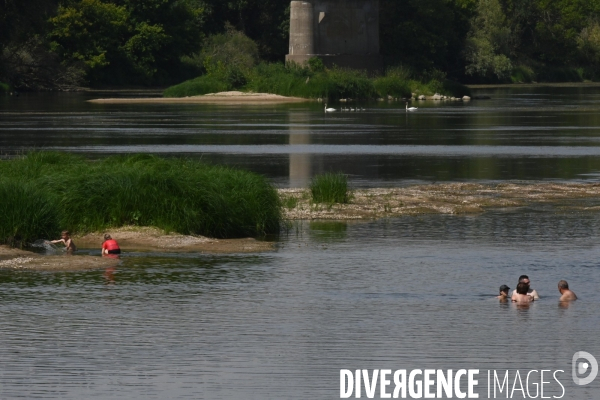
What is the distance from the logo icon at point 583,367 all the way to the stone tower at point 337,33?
96.8 meters

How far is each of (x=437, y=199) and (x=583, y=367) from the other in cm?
1780

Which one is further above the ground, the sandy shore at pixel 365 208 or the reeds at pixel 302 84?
the reeds at pixel 302 84

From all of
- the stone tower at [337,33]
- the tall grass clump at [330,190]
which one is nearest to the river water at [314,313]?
the tall grass clump at [330,190]

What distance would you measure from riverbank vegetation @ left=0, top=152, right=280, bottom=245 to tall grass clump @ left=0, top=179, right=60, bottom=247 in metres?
0.02

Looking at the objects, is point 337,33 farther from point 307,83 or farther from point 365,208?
point 365,208

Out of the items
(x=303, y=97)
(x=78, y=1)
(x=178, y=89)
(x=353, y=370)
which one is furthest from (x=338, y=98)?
(x=353, y=370)

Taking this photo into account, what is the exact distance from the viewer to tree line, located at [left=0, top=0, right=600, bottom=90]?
392ft

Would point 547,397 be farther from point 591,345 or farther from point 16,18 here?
point 16,18

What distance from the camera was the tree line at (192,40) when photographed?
120 m

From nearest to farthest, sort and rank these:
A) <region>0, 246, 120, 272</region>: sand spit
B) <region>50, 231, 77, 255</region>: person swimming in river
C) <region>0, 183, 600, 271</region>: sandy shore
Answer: <region>0, 246, 120, 272</region>: sand spit, <region>0, 183, 600, 271</region>: sandy shore, <region>50, 231, 77, 255</region>: person swimming in river

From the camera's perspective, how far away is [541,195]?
118 feet

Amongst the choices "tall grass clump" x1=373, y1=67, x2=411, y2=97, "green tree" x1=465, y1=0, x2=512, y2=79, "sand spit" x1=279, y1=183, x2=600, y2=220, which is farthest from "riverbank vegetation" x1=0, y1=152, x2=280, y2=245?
"green tree" x1=465, y1=0, x2=512, y2=79

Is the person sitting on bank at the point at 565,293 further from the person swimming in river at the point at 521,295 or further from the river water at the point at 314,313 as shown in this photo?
the person swimming in river at the point at 521,295

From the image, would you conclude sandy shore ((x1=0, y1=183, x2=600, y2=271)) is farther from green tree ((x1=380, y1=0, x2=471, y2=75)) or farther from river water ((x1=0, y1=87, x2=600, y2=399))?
green tree ((x1=380, y1=0, x2=471, y2=75))
